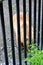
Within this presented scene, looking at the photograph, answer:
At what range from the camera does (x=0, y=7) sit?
153cm

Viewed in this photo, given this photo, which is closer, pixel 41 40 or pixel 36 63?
pixel 36 63

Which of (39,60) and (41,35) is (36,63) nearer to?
(39,60)

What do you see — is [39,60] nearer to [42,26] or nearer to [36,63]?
[36,63]

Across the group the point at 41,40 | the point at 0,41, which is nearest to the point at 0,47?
the point at 0,41

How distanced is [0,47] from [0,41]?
0.61 ft

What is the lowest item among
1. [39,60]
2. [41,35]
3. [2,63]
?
[2,63]

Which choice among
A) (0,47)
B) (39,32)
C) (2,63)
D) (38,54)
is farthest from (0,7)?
(0,47)

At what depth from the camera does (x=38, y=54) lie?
1.85m

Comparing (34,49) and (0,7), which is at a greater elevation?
(0,7)

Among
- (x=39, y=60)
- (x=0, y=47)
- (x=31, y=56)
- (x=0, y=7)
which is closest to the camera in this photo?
(x=0, y=7)

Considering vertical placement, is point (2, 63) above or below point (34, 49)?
below

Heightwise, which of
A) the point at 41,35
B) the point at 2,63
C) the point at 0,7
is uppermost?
the point at 0,7

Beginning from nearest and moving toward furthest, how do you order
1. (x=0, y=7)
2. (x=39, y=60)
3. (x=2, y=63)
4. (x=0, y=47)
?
(x=0, y=7)
(x=39, y=60)
(x=2, y=63)
(x=0, y=47)

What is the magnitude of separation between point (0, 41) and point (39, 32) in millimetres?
982
